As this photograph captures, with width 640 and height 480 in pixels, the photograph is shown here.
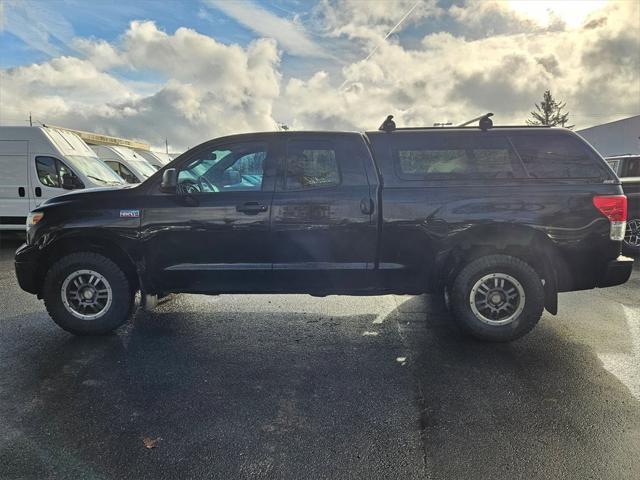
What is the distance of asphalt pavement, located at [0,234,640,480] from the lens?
253cm

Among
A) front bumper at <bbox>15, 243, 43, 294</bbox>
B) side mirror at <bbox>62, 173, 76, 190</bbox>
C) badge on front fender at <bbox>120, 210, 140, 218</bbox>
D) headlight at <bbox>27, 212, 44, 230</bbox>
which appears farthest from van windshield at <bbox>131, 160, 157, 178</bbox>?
badge on front fender at <bbox>120, 210, 140, 218</bbox>

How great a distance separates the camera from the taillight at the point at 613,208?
159 inches

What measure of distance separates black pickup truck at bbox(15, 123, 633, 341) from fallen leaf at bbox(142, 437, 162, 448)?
1754 millimetres

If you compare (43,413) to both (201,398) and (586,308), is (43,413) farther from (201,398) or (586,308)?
(586,308)

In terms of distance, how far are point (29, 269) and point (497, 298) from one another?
4460mm

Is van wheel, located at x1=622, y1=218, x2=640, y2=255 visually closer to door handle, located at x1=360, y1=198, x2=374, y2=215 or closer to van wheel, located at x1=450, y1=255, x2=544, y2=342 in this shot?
van wheel, located at x1=450, y1=255, x2=544, y2=342

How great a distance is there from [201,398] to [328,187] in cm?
211

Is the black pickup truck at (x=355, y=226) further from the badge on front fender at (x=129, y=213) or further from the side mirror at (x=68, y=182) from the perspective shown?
the side mirror at (x=68, y=182)

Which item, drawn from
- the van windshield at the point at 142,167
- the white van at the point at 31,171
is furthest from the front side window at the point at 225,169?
the van windshield at the point at 142,167

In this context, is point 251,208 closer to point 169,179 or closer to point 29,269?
point 169,179

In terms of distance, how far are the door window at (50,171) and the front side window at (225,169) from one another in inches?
253

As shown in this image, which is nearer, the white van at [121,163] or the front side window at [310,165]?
the front side window at [310,165]

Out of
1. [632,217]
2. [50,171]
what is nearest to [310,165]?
[632,217]

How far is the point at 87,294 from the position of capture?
4.38 m
